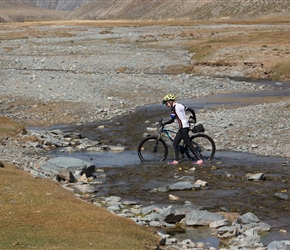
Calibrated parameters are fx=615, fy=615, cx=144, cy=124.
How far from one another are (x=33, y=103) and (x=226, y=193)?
23103 mm

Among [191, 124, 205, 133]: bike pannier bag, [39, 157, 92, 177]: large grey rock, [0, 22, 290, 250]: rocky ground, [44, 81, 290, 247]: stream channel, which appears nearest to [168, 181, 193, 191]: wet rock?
[44, 81, 290, 247]: stream channel

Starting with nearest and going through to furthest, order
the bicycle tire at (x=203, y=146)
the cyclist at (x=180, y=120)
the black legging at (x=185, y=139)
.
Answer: the cyclist at (x=180, y=120)
the black legging at (x=185, y=139)
the bicycle tire at (x=203, y=146)

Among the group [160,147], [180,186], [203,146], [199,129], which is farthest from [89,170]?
[203,146]

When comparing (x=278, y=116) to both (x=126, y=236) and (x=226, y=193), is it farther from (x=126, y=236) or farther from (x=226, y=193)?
(x=126, y=236)

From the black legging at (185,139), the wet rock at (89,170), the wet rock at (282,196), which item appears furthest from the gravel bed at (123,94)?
the wet rock at (89,170)

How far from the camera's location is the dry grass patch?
42.7ft

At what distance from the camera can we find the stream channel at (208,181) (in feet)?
55.0

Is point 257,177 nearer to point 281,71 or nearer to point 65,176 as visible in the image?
point 65,176

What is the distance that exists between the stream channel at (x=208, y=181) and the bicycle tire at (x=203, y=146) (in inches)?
14.4

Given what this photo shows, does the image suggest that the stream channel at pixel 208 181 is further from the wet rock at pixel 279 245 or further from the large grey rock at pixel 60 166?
the large grey rock at pixel 60 166

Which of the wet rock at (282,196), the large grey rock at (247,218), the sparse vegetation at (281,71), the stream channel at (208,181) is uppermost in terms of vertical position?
the sparse vegetation at (281,71)

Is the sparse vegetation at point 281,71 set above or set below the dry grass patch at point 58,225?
above

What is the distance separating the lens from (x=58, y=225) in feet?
46.6

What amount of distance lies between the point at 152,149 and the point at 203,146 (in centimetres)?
209
